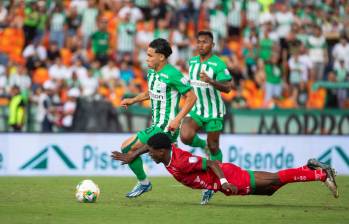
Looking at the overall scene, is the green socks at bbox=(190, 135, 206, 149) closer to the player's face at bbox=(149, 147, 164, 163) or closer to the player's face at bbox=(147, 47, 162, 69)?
the player's face at bbox=(147, 47, 162, 69)

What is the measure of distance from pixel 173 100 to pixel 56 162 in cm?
894

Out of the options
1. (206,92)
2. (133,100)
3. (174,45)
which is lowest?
(133,100)

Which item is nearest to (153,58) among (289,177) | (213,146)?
(213,146)

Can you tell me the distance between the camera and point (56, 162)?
2138 centimetres

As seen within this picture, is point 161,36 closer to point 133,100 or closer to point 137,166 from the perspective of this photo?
point 133,100

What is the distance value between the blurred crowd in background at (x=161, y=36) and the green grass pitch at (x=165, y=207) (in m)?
Answer: 7.92

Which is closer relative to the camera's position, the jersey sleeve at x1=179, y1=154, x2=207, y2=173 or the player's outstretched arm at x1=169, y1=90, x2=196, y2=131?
the jersey sleeve at x1=179, y1=154, x2=207, y2=173

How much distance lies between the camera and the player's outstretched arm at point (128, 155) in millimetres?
11914

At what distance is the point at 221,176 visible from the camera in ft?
38.3

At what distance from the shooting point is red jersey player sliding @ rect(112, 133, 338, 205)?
1176 cm

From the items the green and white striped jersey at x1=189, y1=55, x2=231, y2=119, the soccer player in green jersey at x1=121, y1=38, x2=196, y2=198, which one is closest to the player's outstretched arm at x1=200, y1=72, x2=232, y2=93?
the soccer player in green jersey at x1=121, y1=38, x2=196, y2=198

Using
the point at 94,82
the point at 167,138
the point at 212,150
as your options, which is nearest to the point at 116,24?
the point at 94,82

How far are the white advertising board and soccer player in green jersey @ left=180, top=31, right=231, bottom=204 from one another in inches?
273

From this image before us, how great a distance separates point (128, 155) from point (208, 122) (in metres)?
2.43
